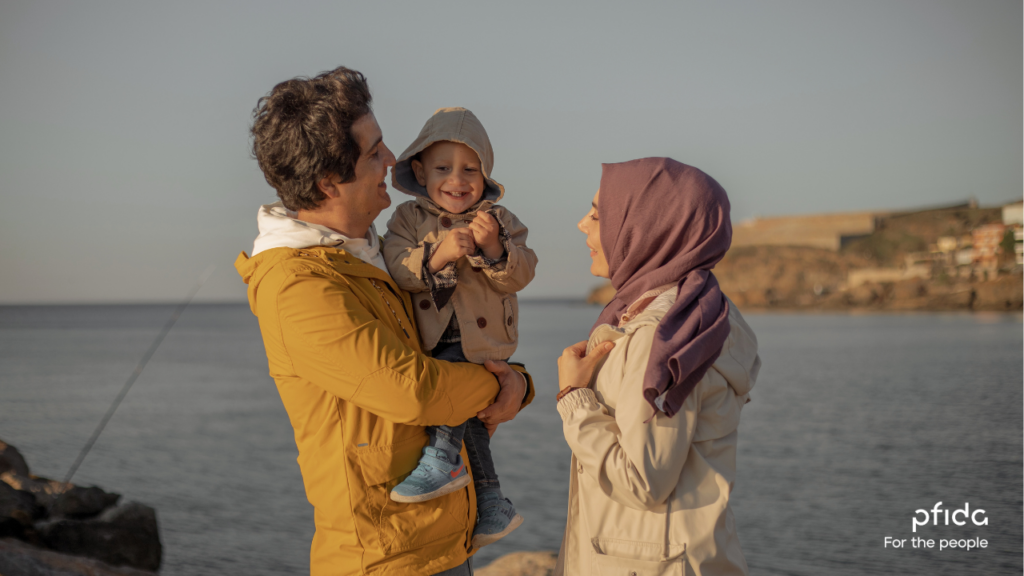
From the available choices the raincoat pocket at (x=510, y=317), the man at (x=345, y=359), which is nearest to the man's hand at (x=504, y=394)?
the man at (x=345, y=359)

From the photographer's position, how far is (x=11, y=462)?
696 cm

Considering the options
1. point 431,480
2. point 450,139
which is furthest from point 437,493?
point 450,139

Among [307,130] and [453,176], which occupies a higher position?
[307,130]

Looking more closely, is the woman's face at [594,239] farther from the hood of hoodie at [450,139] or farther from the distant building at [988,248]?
the distant building at [988,248]

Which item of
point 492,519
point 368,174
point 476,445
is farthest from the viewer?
point 476,445

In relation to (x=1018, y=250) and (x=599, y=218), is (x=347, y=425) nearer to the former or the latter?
(x=599, y=218)

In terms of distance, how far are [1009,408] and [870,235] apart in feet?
202

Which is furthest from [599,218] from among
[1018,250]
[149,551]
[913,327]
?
[1018,250]

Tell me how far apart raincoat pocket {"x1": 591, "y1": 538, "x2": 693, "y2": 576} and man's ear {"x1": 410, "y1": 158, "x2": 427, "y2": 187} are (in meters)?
1.36

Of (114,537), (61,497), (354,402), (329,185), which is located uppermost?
(329,185)

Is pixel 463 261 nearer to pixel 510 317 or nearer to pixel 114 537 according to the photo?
pixel 510 317

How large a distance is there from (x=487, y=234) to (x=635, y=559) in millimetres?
1039

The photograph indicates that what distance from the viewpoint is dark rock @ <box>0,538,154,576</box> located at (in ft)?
13.6

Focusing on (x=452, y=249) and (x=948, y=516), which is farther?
(x=948, y=516)
